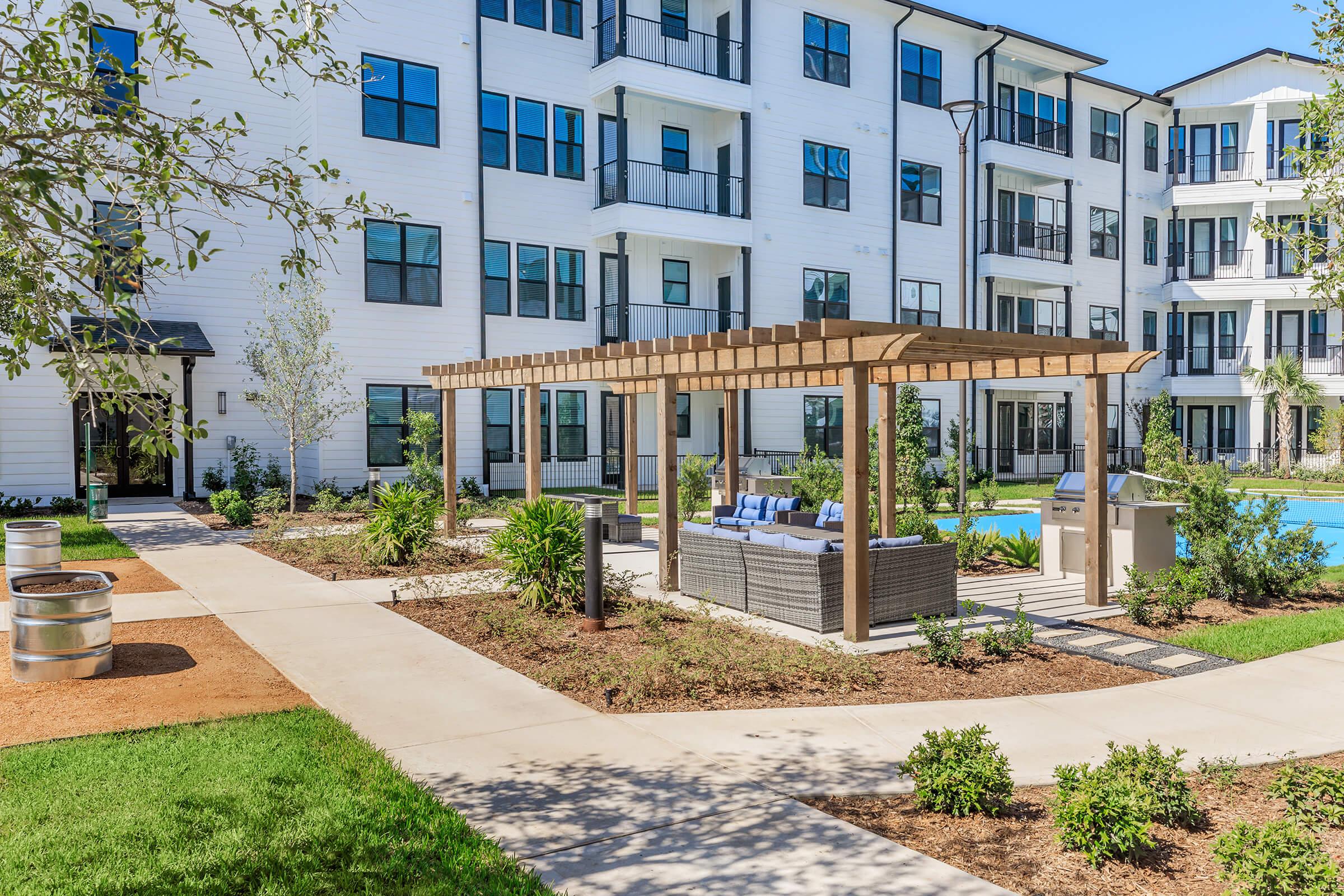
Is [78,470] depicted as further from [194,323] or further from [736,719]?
[736,719]

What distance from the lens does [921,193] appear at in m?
31.6

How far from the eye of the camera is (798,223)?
2905 cm

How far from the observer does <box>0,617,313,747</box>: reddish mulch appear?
21.7 feet

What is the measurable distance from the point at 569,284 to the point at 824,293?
8245 mm

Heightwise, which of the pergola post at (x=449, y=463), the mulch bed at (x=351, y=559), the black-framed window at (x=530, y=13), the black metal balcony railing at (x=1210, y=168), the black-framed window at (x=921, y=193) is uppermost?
the black-framed window at (x=530, y=13)

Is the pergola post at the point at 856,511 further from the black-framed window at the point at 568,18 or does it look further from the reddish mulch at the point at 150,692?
the black-framed window at the point at 568,18

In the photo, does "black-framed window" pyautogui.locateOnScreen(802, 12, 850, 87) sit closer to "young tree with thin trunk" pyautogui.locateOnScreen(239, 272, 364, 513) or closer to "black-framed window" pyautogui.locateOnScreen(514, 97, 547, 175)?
"black-framed window" pyautogui.locateOnScreen(514, 97, 547, 175)

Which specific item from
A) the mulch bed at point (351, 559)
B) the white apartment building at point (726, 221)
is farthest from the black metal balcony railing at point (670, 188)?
the mulch bed at point (351, 559)

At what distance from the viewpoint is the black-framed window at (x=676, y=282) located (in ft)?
92.3

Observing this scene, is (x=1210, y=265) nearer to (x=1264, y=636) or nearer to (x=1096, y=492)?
(x=1096, y=492)

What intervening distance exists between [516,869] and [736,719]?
108 inches

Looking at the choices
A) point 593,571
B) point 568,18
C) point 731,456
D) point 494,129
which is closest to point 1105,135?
point 568,18

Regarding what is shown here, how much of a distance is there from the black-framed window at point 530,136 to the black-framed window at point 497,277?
2.18 m

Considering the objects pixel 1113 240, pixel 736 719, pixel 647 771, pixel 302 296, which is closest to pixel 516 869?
pixel 647 771
